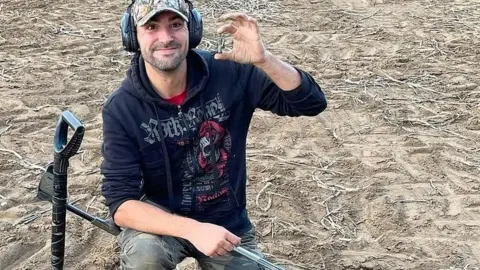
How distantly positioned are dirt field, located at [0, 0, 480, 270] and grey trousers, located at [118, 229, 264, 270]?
968 mm

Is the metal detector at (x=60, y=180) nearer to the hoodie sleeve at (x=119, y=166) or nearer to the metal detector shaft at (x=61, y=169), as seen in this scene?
the metal detector shaft at (x=61, y=169)

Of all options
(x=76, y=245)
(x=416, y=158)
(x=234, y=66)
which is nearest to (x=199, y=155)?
(x=234, y=66)

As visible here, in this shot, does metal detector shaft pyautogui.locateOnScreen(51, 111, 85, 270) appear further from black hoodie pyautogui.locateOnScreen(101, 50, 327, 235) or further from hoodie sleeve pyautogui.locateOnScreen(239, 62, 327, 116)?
hoodie sleeve pyautogui.locateOnScreen(239, 62, 327, 116)

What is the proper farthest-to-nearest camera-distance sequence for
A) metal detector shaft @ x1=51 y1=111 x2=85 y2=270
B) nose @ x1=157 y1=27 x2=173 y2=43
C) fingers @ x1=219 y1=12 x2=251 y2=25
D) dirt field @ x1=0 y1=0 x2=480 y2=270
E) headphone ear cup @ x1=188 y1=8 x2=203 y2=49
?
1. dirt field @ x1=0 y1=0 x2=480 y2=270
2. headphone ear cup @ x1=188 y1=8 x2=203 y2=49
3. nose @ x1=157 y1=27 x2=173 y2=43
4. fingers @ x1=219 y1=12 x2=251 y2=25
5. metal detector shaft @ x1=51 y1=111 x2=85 y2=270

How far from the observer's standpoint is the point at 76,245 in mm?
4039

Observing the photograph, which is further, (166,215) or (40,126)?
(40,126)

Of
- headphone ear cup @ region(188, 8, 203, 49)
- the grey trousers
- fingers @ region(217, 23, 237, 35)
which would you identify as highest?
fingers @ region(217, 23, 237, 35)

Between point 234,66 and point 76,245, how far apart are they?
62.9 inches

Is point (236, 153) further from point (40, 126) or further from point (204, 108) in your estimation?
point (40, 126)

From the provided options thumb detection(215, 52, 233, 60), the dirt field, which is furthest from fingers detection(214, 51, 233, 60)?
the dirt field

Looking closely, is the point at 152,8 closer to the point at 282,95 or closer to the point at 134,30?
the point at 134,30

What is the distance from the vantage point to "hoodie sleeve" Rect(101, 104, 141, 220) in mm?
2854

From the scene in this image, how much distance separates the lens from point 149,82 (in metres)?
2.94

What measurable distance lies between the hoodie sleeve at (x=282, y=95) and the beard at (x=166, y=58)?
0.33m
